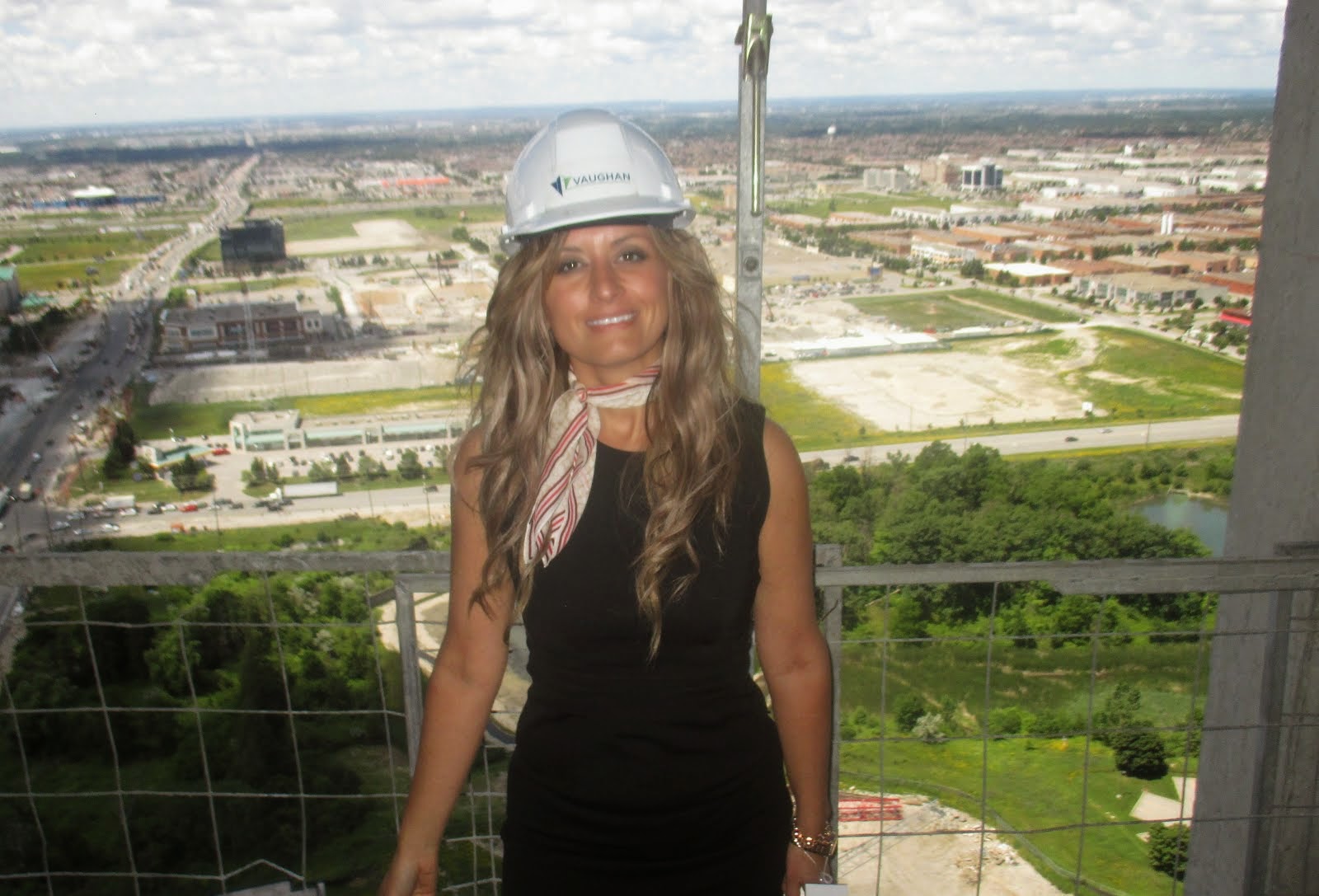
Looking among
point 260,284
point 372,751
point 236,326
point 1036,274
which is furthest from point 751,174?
point 236,326

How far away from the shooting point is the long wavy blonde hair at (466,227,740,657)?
945mm

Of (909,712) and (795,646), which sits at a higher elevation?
(795,646)

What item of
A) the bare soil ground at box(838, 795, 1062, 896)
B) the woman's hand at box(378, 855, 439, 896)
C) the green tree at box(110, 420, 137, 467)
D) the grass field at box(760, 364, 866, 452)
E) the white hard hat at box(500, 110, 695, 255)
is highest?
the white hard hat at box(500, 110, 695, 255)

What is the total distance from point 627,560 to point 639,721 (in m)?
0.15

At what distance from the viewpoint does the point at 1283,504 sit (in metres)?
1.58

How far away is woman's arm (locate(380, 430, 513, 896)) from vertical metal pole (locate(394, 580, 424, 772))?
0.69 feet

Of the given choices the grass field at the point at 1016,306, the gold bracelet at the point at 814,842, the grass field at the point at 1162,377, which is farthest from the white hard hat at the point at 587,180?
the grass field at the point at 1016,306

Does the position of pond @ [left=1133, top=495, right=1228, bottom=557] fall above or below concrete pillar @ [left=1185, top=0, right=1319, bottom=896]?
below

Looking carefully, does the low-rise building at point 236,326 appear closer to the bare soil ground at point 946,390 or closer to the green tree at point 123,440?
the green tree at point 123,440

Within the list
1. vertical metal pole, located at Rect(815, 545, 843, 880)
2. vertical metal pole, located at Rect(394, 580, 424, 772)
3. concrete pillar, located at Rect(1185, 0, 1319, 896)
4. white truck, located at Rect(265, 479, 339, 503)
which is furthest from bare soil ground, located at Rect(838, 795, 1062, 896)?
white truck, located at Rect(265, 479, 339, 503)

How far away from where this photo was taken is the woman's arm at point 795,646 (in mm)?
987

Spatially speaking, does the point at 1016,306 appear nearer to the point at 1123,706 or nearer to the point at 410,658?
the point at 1123,706

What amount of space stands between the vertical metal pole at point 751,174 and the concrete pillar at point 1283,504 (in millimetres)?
798

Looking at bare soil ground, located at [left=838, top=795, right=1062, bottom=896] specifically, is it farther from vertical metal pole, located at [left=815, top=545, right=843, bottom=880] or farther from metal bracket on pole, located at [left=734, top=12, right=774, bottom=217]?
metal bracket on pole, located at [left=734, top=12, right=774, bottom=217]
